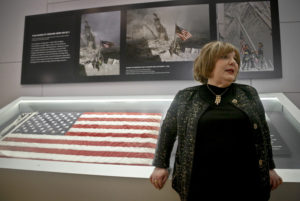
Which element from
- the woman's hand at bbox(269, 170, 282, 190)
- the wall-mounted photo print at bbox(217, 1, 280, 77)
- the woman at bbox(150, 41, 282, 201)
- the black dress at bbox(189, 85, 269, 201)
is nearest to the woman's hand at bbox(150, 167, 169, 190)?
the woman at bbox(150, 41, 282, 201)

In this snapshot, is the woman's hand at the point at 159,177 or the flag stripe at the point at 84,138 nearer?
the woman's hand at the point at 159,177

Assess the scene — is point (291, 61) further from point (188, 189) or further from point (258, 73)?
point (188, 189)

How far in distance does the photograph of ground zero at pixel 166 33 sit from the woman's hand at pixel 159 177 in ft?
4.88

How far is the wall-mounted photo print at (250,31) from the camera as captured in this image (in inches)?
77.2

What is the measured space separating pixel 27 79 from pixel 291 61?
3.53m

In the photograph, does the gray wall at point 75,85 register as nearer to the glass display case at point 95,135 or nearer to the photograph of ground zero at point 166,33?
the glass display case at point 95,135

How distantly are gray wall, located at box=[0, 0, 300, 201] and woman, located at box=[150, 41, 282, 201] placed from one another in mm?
222

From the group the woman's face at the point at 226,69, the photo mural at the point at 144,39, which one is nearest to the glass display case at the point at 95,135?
the photo mural at the point at 144,39

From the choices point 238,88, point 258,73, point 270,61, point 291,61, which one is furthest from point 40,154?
point 291,61

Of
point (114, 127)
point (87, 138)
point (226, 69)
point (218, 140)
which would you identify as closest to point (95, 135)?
point (87, 138)

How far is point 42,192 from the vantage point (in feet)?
3.91

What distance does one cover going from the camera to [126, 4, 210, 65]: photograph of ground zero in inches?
81.7

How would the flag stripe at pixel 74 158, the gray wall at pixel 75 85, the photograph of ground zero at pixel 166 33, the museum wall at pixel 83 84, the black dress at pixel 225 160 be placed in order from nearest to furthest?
the black dress at pixel 225 160
the gray wall at pixel 75 85
the flag stripe at pixel 74 158
the museum wall at pixel 83 84
the photograph of ground zero at pixel 166 33

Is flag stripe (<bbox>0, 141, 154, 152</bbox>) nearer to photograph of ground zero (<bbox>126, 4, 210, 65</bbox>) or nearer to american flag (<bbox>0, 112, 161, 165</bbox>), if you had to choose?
american flag (<bbox>0, 112, 161, 165</bbox>)
